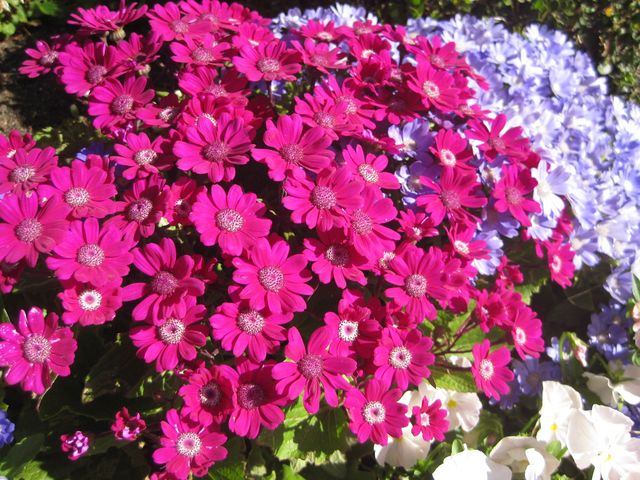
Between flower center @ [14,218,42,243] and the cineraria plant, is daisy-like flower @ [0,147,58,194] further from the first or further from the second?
flower center @ [14,218,42,243]

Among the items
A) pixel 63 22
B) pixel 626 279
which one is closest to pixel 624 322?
pixel 626 279

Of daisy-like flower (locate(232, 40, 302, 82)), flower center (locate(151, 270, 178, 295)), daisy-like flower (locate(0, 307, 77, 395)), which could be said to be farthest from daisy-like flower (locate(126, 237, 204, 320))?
daisy-like flower (locate(232, 40, 302, 82))

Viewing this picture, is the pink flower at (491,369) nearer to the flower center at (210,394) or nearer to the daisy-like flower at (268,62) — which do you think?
the flower center at (210,394)

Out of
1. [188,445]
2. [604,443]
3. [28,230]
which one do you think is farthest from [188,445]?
[604,443]

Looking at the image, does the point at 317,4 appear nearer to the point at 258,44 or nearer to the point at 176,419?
the point at 258,44

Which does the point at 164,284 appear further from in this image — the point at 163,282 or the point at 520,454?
the point at 520,454
